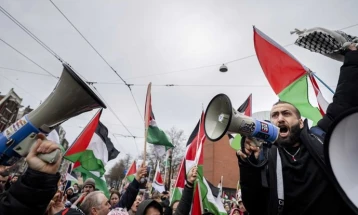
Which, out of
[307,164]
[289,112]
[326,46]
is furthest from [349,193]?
[326,46]

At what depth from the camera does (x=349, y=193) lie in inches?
42.0

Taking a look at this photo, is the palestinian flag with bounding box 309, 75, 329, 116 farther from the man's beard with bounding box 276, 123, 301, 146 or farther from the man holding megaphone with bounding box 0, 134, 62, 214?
the man holding megaphone with bounding box 0, 134, 62, 214

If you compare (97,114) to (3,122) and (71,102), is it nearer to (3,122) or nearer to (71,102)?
(71,102)

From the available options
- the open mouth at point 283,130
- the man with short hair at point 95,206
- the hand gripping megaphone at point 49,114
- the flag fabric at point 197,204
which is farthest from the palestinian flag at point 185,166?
the hand gripping megaphone at point 49,114

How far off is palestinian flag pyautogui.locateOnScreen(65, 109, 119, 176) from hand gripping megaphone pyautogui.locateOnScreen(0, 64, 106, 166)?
4.47 metres

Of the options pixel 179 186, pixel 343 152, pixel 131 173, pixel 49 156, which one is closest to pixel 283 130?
pixel 343 152

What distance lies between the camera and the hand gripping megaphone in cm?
147

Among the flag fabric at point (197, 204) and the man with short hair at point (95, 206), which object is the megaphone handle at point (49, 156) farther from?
the flag fabric at point (197, 204)

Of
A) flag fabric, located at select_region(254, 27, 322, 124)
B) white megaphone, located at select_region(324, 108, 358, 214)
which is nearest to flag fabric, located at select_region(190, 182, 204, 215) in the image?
flag fabric, located at select_region(254, 27, 322, 124)

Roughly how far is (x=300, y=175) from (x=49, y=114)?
1.71 metres

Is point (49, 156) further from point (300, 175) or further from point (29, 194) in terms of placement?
point (300, 175)

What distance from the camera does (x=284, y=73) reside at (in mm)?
4289

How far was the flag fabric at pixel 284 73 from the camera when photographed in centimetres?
424

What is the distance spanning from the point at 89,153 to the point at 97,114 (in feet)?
3.35
